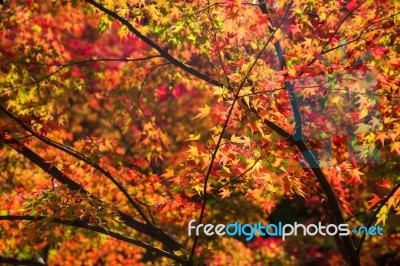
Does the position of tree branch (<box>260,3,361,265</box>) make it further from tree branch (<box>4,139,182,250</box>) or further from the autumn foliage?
tree branch (<box>4,139,182,250</box>)

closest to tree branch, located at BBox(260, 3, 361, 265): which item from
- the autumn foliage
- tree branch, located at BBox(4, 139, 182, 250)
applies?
the autumn foliage

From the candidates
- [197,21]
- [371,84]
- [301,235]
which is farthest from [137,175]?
[301,235]

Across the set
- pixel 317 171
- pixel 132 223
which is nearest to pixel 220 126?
pixel 317 171

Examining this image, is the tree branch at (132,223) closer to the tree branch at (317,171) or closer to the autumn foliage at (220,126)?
the autumn foliage at (220,126)

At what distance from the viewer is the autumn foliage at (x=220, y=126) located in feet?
13.9

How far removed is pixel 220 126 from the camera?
→ 5.04 metres

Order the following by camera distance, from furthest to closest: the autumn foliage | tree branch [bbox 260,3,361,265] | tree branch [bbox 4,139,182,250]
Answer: tree branch [bbox 4,139,182,250], tree branch [bbox 260,3,361,265], the autumn foliage

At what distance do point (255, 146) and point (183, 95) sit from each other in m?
9.26

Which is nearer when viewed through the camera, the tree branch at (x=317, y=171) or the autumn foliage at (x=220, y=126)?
the autumn foliage at (x=220, y=126)

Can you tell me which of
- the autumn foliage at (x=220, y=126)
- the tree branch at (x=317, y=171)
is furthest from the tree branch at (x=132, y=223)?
the tree branch at (x=317, y=171)

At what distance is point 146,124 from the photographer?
704 cm

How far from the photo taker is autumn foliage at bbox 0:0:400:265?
4.23m

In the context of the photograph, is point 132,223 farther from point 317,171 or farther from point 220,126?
point 317,171

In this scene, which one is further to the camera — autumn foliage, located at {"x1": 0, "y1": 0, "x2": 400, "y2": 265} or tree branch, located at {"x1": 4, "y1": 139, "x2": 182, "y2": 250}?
tree branch, located at {"x1": 4, "y1": 139, "x2": 182, "y2": 250}
